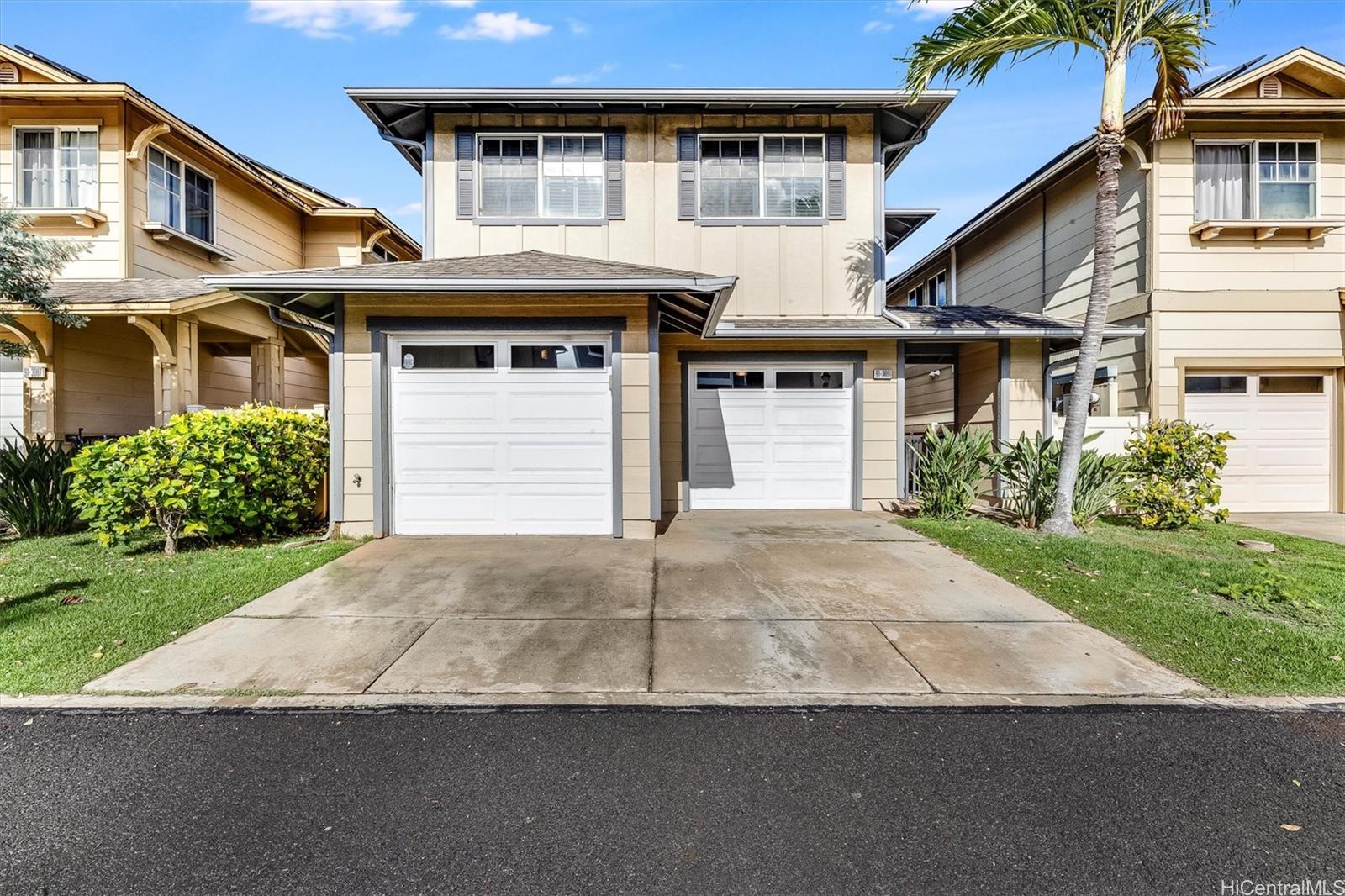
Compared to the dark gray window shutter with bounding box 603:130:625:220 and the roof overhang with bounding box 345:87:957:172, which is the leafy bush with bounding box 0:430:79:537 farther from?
the dark gray window shutter with bounding box 603:130:625:220

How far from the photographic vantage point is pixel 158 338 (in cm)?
838

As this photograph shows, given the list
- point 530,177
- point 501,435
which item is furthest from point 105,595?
point 530,177

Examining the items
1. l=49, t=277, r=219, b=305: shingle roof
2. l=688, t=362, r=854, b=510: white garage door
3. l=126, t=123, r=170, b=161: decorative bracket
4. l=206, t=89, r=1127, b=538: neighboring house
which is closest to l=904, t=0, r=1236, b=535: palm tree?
l=206, t=89, r=1127, b=538: neighboring house

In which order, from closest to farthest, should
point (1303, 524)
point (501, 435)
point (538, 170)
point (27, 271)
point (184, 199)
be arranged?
point (501, 435) < point (27, 271) < point (1303, 524) < point (538, 170) < point (184, 199)

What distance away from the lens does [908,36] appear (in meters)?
7.08

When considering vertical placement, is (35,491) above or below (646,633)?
above

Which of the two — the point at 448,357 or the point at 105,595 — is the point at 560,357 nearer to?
the point at 448,357

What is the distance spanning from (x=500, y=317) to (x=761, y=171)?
16.0ft

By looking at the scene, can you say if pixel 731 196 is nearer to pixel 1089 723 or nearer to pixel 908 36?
pixel 908 36

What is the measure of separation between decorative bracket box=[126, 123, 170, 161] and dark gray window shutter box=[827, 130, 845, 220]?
10.4m

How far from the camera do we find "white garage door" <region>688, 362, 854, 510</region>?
30.2 feet

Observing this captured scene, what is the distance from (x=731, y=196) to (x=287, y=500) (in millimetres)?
7318

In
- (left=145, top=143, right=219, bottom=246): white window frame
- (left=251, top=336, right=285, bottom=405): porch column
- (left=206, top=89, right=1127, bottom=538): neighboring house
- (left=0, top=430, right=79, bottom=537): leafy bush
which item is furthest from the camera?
(left=251, top=336, right=285, bottom=405): porch column

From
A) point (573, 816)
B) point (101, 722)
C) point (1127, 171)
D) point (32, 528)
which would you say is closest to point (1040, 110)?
point (1127, 171)
